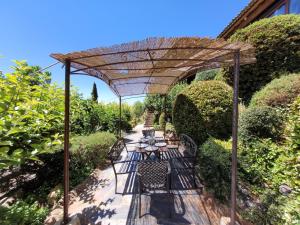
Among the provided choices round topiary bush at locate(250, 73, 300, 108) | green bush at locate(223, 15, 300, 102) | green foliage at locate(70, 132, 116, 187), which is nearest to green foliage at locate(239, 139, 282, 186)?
round topiary bush at locate(250, 73, 300, 108)

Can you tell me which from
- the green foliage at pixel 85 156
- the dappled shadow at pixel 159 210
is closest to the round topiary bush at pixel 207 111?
the dappled shadow at pixel 159 210

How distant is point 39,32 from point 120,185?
26.5 feet

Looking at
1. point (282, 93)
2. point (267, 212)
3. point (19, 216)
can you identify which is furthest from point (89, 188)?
point (282, 93)

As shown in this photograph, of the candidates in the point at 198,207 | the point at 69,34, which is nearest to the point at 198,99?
the point at 198,207

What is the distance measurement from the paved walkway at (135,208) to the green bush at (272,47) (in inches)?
233

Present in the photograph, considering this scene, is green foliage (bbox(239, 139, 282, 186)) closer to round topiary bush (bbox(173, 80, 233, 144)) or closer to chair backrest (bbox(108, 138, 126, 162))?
round topiary bush (bbox(173, 80, 233, 144))

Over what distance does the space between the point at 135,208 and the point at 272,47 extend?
7.65 meters

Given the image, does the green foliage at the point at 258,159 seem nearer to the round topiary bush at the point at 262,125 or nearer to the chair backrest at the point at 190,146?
the round topiary bush at the point at 262,125

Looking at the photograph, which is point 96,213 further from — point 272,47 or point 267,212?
point 272,47

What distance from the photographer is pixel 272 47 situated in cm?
658

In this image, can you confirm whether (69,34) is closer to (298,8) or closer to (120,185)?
(120,185)

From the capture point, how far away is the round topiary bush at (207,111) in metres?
5.43

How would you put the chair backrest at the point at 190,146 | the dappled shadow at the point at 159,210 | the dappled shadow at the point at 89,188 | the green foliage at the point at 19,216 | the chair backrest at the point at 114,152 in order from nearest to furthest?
the green foliage at the point at 19,216 < the dappled shadow at the point at 159,210 < the dappled shadow at the point at 89,188 < the chair backrest at the point at 114,152 < the chair backrest at the point at 190,146

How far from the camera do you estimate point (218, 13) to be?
10.1m
